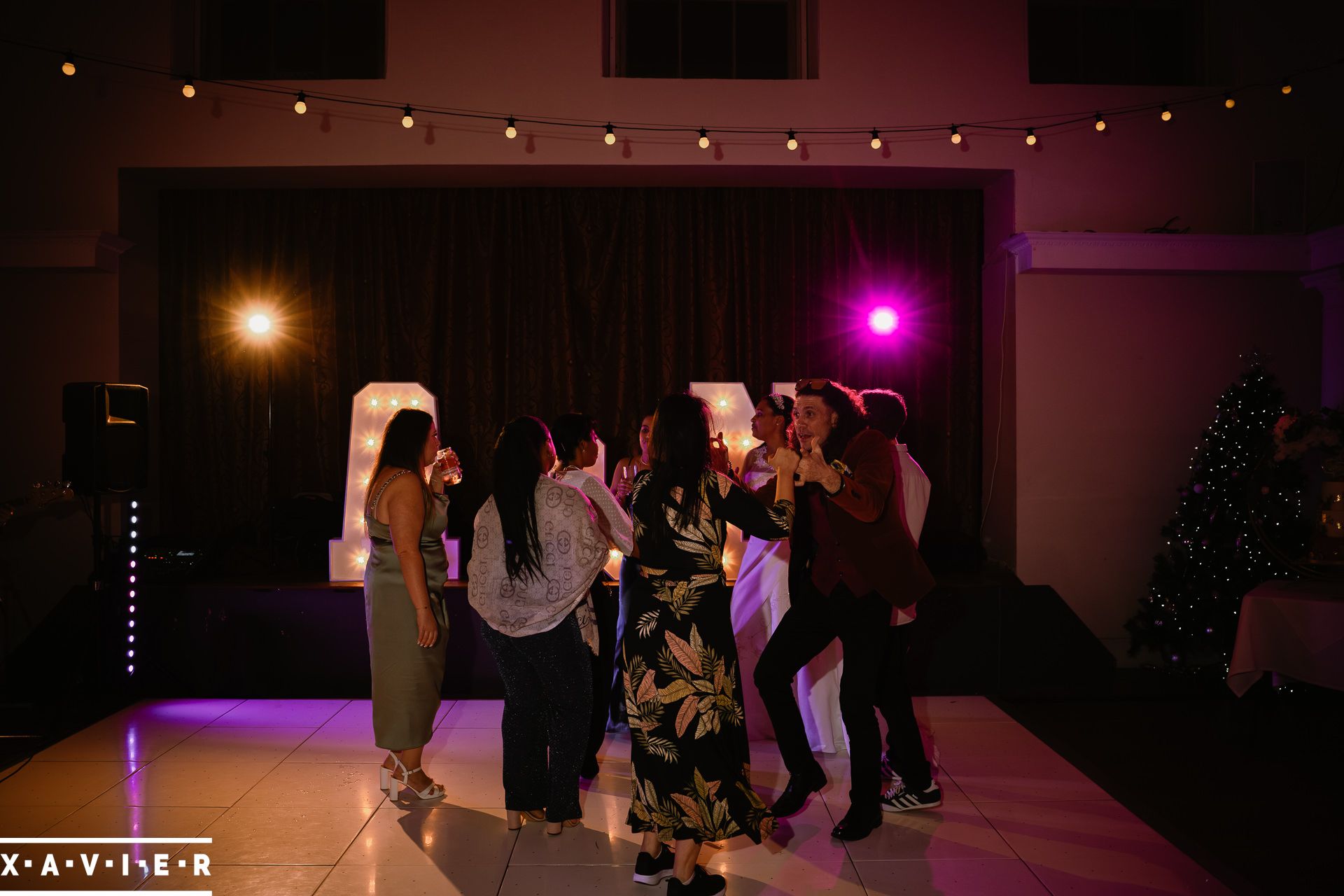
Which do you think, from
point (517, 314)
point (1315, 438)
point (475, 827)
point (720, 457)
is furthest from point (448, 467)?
point (1315, 438)

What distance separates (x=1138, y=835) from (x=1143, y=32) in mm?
5445

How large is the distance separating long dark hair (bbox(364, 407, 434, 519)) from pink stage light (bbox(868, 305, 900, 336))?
3881 mm

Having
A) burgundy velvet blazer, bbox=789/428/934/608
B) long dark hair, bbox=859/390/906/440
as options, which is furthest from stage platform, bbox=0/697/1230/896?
long dark hair, bbox=859/390/906/440

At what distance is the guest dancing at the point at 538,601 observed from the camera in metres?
3.13

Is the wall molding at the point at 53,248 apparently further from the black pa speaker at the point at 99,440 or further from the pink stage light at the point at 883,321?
the pink stage light at the point at 883,321

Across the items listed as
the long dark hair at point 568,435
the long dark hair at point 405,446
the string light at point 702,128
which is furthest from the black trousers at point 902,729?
the string light at point 702,128

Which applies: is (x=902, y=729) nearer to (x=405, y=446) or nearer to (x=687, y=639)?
(x=687, y=639)

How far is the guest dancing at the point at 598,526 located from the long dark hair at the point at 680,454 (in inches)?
12.6

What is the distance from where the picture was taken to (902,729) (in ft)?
11.7

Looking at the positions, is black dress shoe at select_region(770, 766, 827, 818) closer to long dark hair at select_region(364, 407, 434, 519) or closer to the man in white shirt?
the man in white shirt

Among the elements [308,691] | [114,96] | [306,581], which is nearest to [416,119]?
[114,96]

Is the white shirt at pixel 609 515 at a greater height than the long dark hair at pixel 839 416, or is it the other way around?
the long dark hair at pixel 839 416

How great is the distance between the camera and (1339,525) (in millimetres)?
4422

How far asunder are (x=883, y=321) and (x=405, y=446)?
400 cm
